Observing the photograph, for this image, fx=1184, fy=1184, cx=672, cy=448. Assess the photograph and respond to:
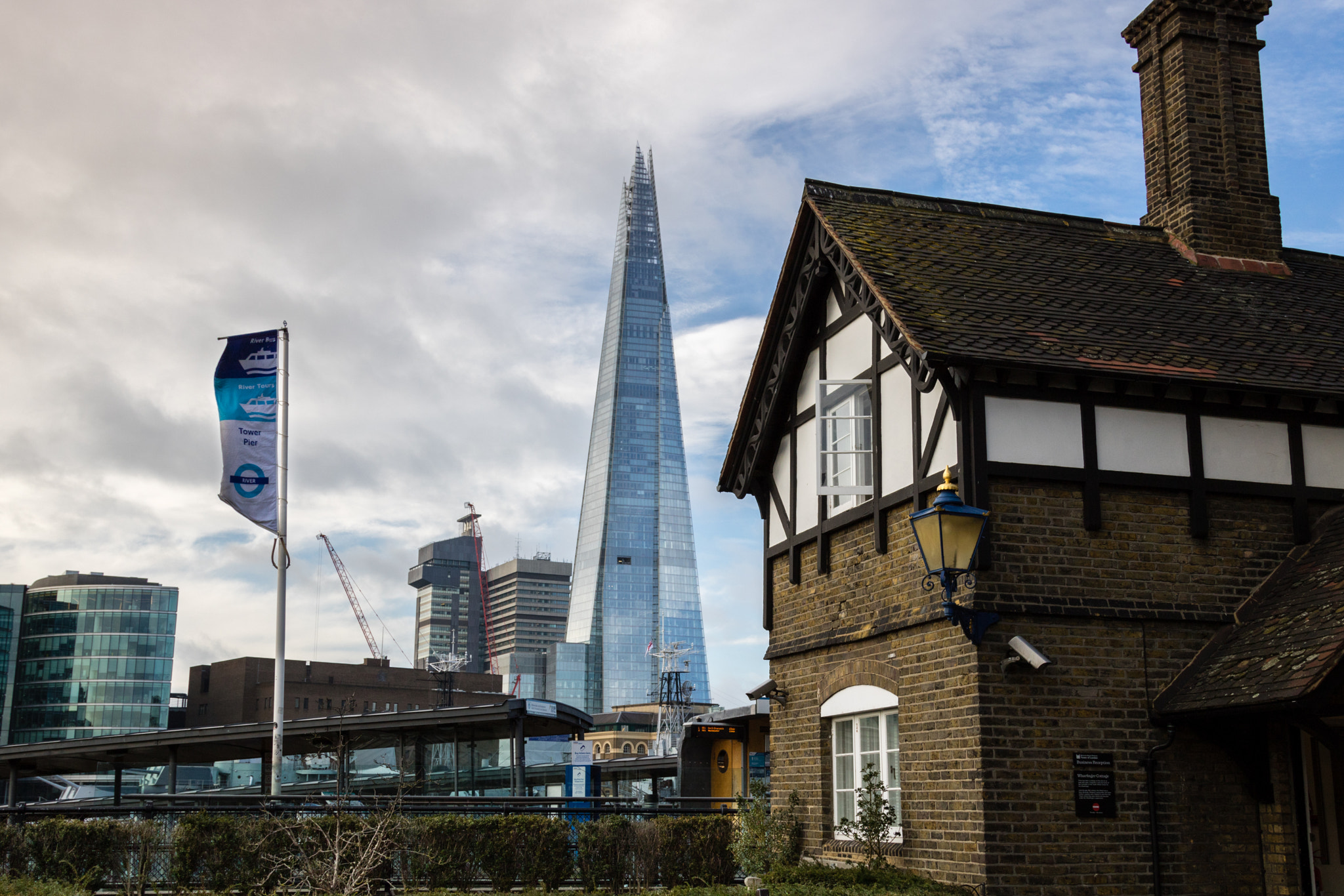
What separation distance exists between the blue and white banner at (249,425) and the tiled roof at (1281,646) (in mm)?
16156

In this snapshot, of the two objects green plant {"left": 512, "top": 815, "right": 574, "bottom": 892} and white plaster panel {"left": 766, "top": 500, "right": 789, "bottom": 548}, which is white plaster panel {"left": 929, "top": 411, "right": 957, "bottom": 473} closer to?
white plaster panel {"left": 766, "top": 500, "right": 789, "bottom": 548}

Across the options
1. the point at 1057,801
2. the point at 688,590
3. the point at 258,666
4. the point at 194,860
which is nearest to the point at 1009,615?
the point at 1057,801

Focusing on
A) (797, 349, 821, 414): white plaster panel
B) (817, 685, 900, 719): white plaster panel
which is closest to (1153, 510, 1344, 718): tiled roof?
(817, 685, 900, 719): white plaster panel

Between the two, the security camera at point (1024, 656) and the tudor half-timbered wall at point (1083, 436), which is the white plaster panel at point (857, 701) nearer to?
the tudor half-timbered wall at point (1083, 436)

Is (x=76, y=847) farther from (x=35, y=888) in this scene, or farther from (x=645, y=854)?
(x=645, y=854)

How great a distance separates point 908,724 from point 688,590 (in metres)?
176

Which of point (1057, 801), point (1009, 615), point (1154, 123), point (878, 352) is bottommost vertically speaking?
point (1057, 801)

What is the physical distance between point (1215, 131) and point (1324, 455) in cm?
489

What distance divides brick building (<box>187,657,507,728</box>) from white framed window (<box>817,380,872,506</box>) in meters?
112

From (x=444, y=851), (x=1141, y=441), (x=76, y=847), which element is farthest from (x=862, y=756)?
(x=76, y=847)

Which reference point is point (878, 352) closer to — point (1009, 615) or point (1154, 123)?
point (1009, 615)

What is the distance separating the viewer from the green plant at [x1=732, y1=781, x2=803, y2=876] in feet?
45.9

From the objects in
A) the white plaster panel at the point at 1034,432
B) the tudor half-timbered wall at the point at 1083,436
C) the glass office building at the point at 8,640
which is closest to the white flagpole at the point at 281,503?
the tudor half-timbered wall at the point at 1083,436

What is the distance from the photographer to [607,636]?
186250 millimetres
